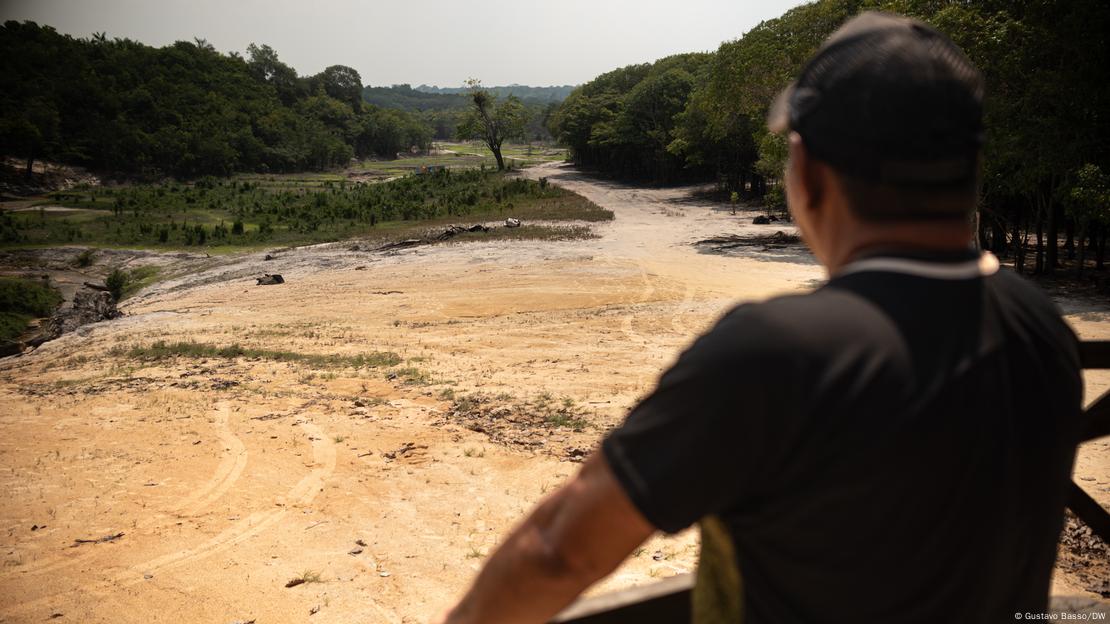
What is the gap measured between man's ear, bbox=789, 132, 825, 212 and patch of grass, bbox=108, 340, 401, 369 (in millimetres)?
9340

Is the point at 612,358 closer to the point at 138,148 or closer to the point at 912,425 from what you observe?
the point at 912,425

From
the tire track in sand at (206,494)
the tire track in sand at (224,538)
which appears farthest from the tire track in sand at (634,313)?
the tire track in sand at (206,494)

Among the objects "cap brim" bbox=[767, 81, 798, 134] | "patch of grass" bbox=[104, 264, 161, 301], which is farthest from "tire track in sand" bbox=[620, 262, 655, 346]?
"patch of grass" bbox=[104, 264, 161, 301]

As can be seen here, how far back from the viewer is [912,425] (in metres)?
0.79

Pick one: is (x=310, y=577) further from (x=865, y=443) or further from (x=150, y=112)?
(x=150, y=112)

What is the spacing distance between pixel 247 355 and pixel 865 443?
11.3 meters

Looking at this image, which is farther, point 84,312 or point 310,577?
point 84,312

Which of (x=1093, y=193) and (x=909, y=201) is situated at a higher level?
(x=909, y=201)

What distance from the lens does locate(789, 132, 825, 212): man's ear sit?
94cm

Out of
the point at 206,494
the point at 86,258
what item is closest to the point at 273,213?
the point at 86,258

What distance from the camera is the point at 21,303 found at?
19.8 m

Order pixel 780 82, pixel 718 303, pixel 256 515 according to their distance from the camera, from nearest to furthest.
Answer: pixel 256 515, pixel 718 303, pixel 780 82

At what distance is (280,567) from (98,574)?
3.78 ft

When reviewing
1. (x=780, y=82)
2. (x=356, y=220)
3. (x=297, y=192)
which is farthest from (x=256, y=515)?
(x=297, y=192)
